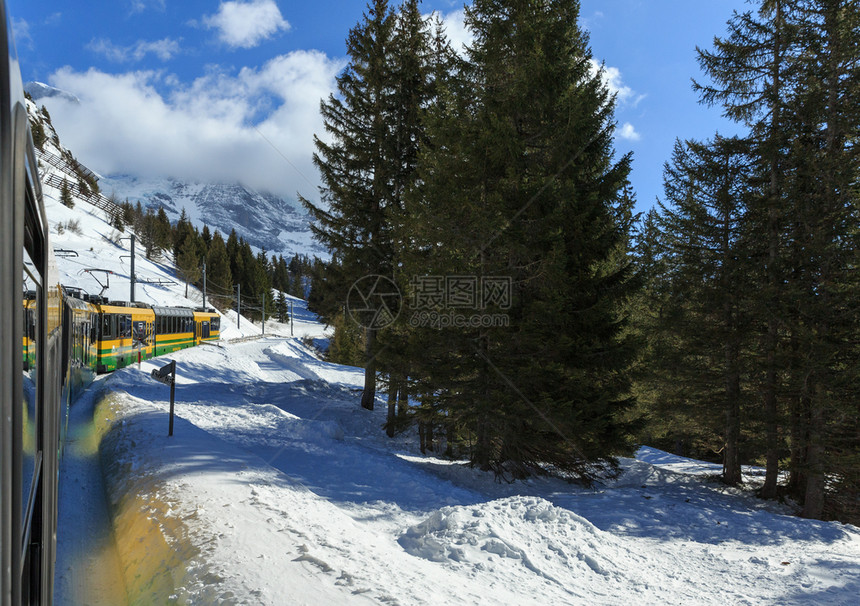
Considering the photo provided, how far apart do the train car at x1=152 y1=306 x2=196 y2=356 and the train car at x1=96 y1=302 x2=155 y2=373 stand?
0.82 m

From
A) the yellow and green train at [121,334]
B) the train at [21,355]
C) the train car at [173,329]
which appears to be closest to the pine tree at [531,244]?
the train at [21,355]

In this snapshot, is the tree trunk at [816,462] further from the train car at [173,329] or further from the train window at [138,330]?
the train car at [173,329]

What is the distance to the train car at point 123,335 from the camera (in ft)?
60.2

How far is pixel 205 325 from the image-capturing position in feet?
119

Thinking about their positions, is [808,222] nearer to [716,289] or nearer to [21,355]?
[716,289]

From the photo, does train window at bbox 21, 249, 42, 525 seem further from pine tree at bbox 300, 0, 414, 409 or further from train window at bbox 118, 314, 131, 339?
train window at bbox 118, 314, 131, 339

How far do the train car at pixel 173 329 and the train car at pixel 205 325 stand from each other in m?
1.19

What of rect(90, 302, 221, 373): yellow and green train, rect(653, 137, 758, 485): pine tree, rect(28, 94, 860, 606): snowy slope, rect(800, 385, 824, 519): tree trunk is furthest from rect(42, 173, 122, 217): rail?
rect(800, 385, 824, 519): tree trunk

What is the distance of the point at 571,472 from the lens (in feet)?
39.4

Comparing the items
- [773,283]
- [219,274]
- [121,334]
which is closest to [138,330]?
[121,334]

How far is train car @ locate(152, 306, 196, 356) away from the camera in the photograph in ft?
82.9

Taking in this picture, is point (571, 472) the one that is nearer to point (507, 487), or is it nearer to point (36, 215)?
point (507, 487)

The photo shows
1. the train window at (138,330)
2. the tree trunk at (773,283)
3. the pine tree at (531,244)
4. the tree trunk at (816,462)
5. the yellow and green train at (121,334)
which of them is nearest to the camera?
the pine tree at (531,244)

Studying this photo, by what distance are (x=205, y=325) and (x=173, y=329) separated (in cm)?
870
